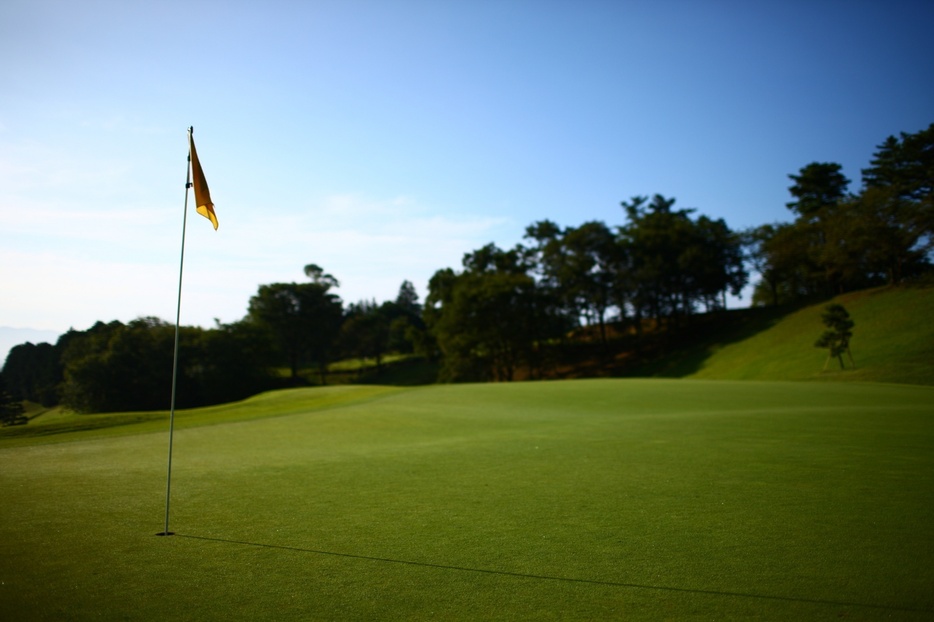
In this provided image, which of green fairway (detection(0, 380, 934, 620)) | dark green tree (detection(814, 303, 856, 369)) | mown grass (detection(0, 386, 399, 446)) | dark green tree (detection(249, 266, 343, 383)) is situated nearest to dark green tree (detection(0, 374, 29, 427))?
mown grass (detection(0, 386, 399, 446))

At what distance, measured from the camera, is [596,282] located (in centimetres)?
6788

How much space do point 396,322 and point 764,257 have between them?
5029cm

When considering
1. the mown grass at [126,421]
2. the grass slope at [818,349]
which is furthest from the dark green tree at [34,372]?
the grass slope at [818,349]

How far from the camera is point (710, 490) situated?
734 centimetres

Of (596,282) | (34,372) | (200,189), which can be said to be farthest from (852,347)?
(34,372)

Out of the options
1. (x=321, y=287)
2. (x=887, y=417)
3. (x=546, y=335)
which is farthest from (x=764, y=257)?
(x=887, y=417)

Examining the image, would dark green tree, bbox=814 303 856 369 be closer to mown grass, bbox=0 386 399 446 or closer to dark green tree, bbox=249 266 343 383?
mown grass, bbox=0 386 399 446

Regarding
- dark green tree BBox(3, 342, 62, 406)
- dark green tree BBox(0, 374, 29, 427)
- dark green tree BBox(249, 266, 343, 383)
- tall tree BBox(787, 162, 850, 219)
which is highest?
tall tree BBox(787, 162, 850, 219)

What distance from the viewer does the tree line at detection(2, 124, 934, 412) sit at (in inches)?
1965

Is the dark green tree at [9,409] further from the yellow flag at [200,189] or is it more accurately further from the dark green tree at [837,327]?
the dark green tree at [837,327]

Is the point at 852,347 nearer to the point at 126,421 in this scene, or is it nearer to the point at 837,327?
the point at 837,327

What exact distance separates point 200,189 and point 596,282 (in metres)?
63.5

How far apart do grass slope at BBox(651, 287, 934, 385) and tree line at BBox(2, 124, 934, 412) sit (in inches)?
215

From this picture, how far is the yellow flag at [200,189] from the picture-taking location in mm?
7098
